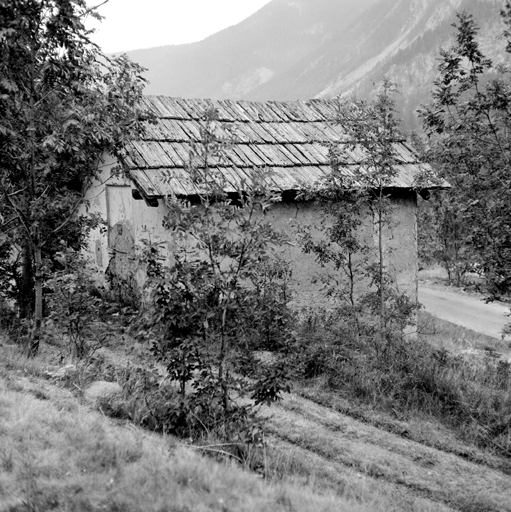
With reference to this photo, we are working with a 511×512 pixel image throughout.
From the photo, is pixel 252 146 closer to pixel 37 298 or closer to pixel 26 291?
pixel 26 291

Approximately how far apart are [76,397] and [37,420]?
1174 mm

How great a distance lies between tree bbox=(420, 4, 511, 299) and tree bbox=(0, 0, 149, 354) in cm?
458

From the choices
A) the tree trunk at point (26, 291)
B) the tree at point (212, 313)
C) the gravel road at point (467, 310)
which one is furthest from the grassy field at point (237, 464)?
the gravel road at point (467, 310)

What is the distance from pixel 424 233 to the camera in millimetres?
23938

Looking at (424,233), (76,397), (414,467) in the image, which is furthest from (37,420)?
(424,233)

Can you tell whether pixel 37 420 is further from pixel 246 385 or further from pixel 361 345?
pixel 361 345

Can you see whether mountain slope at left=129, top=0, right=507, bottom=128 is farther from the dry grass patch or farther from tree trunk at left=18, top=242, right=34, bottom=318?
the dry grass patch

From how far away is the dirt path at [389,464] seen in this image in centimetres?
503

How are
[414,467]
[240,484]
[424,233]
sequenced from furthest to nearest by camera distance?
[424,233] < [414,467] < [240,484]

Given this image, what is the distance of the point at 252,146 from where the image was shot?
10883mm

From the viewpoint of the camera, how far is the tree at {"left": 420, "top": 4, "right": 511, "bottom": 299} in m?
7.72

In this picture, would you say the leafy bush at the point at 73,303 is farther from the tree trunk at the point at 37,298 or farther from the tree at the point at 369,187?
the tree at the point at 369,187

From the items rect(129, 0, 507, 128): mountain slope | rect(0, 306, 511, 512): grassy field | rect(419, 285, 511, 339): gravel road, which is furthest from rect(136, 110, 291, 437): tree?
rect(129, 0, 507, 128): mountain slope

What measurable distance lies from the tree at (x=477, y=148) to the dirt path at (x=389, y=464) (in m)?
2.89
